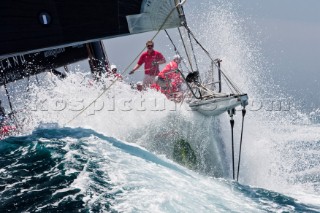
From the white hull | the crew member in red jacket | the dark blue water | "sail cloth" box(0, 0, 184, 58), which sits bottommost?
the dark blue water

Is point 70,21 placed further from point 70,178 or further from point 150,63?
point 150,63

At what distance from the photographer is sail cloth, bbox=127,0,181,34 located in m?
5.40

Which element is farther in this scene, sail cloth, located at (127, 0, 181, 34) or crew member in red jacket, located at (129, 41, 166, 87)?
crew member in red jacket, located at (129, 41, 166, 87)

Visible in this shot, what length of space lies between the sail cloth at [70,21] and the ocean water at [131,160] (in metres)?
1.31

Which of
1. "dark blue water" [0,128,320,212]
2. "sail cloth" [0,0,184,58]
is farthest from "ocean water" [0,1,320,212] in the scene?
"sail cloth" [0,0,184,58]

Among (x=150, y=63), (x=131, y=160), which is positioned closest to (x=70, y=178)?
(x=131, y=160)

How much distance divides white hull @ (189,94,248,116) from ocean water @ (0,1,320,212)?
0.17m

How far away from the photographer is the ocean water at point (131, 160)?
11.2 ft

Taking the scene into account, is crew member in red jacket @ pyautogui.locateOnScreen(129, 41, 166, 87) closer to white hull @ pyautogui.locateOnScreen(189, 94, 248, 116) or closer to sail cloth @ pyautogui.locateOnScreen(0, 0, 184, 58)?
white hull @ pyautogui.locateOnScreen(189, 94, 248, 116)

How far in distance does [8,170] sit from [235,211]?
243 centimetres

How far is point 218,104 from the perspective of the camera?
212 inches

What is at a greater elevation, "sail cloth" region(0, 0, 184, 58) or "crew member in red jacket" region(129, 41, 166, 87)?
"sail cloth" region(0, 0, 184, 58)

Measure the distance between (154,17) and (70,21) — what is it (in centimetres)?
126

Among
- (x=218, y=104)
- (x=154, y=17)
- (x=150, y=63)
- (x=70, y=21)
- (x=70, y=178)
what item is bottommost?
(x=70, y=178)
